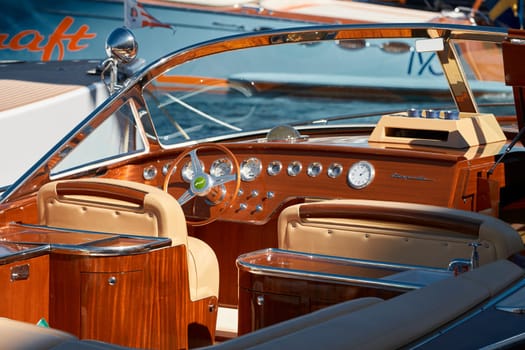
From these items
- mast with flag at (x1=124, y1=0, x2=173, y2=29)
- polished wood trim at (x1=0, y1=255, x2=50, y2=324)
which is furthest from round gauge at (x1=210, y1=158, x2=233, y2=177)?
mast with flag at (x1=124, y1=0, x2=173, y2=29)

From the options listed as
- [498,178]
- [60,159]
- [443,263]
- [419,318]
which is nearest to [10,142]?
[60,159]

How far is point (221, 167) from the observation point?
3.87 metres

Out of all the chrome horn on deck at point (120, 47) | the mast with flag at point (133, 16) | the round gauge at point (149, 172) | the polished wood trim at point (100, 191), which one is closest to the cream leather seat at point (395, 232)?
the polished wood trim at point (100, 191)

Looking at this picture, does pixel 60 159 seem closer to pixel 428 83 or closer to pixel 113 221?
pixel 113 221

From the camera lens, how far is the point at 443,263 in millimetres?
2709

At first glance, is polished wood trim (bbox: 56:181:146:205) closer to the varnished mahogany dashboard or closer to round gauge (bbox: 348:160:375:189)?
the varnished mahogany dashboard

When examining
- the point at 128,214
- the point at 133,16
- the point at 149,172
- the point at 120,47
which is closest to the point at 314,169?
the point at 149,172

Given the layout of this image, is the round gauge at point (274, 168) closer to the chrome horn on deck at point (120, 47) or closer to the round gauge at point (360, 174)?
the round gauge at point (360, 174)

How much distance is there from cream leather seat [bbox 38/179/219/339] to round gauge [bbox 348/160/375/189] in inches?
25.6

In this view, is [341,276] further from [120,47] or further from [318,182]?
[120,47]

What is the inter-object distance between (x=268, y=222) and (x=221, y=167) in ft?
1.08

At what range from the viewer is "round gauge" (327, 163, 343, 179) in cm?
368

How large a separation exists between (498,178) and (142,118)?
149 cm

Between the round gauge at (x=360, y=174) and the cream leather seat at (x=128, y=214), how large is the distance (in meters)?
0.65
